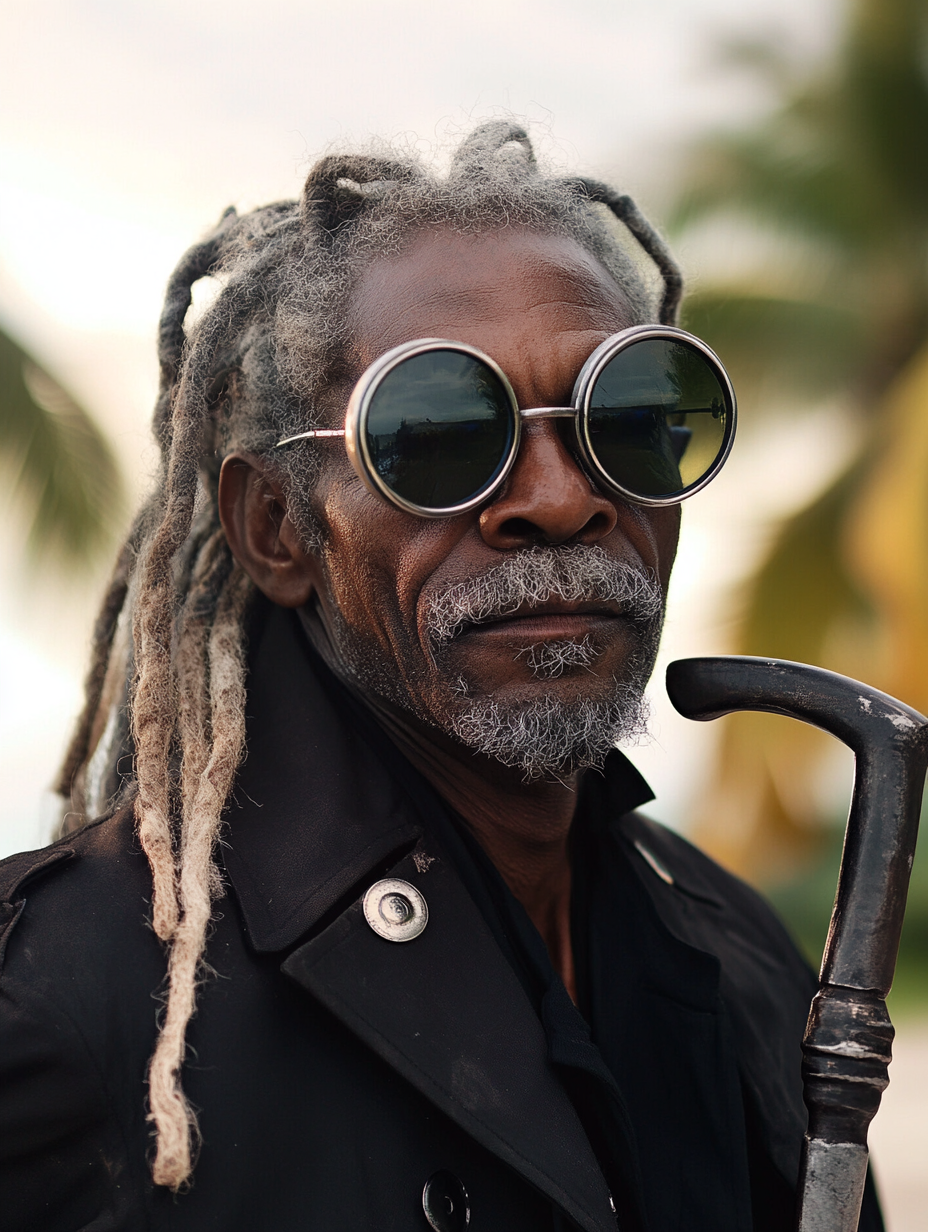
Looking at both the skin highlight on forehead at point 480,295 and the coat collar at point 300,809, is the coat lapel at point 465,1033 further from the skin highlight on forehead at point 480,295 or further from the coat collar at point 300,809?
the skin highlight on forehead at point 480,295

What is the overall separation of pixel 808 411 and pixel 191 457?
1076 centimetres

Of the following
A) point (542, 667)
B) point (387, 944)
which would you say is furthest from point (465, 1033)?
point (542, 667)

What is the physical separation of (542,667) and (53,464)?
23.2 feet

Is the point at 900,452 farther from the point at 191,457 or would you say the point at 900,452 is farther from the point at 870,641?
the point at 191,457

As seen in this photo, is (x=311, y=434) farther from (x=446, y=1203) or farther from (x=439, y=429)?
Answer: (x=446, y=1203)

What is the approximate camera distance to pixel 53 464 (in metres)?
8.34

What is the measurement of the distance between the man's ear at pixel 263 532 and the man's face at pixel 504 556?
0.12 meters

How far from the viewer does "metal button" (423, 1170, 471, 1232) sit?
1693 millimetres

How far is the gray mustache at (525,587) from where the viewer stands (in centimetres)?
198

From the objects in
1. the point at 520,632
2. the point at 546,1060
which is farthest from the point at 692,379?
the point at 546,1060

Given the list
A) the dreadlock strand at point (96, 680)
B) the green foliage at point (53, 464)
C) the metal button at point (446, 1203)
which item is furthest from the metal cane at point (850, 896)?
the green foliage at point (53, 464)

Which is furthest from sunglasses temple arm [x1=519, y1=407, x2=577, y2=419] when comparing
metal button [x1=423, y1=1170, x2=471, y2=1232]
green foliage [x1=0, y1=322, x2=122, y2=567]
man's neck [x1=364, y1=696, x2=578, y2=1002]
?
green foliage [x1=0, y1=322, x2=122, y2=567]

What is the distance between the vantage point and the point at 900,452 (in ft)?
32.9

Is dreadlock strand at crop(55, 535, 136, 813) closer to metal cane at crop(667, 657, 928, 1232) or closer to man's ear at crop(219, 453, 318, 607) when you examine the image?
man's ear at crop(219, 453, 318, 607)
